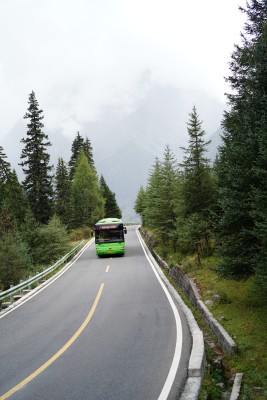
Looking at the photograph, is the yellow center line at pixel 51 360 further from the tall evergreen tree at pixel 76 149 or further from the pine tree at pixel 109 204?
the pine tree at pixel 109 204

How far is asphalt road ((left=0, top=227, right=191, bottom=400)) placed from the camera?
269 inches

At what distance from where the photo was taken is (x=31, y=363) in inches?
325

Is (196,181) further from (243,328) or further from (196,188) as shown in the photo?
(243,328)

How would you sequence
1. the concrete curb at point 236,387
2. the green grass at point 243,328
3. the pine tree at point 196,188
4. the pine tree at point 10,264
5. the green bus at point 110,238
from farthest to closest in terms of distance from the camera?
the green bus at point 110,238 → the pine tree at point 10,264 → the pine tree at point 196,188 → the green grass at point 243,328 → the concrete curb at point 236,387

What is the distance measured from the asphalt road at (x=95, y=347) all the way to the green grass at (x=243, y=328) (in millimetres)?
1066

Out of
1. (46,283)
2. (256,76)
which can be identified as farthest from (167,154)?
(256,76)

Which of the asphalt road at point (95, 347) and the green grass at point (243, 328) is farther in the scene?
the green grass at point (243, 328)

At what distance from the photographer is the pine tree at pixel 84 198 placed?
6312cm

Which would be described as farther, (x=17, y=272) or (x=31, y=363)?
(x=17, y=272)

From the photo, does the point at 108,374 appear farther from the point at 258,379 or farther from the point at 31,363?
the point at 258,379

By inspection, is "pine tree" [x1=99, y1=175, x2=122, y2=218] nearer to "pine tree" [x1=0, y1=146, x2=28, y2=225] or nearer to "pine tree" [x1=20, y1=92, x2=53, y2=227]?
"pine tree" [x1=0, y1=146, x2=28, y2=225]

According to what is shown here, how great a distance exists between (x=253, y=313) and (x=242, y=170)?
4.51m

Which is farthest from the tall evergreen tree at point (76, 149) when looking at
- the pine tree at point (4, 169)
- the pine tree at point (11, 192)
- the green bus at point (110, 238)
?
the green bus at point (110, 238)

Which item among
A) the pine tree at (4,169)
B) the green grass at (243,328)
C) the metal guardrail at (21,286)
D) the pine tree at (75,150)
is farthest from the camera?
the pine tree at (75,150)
